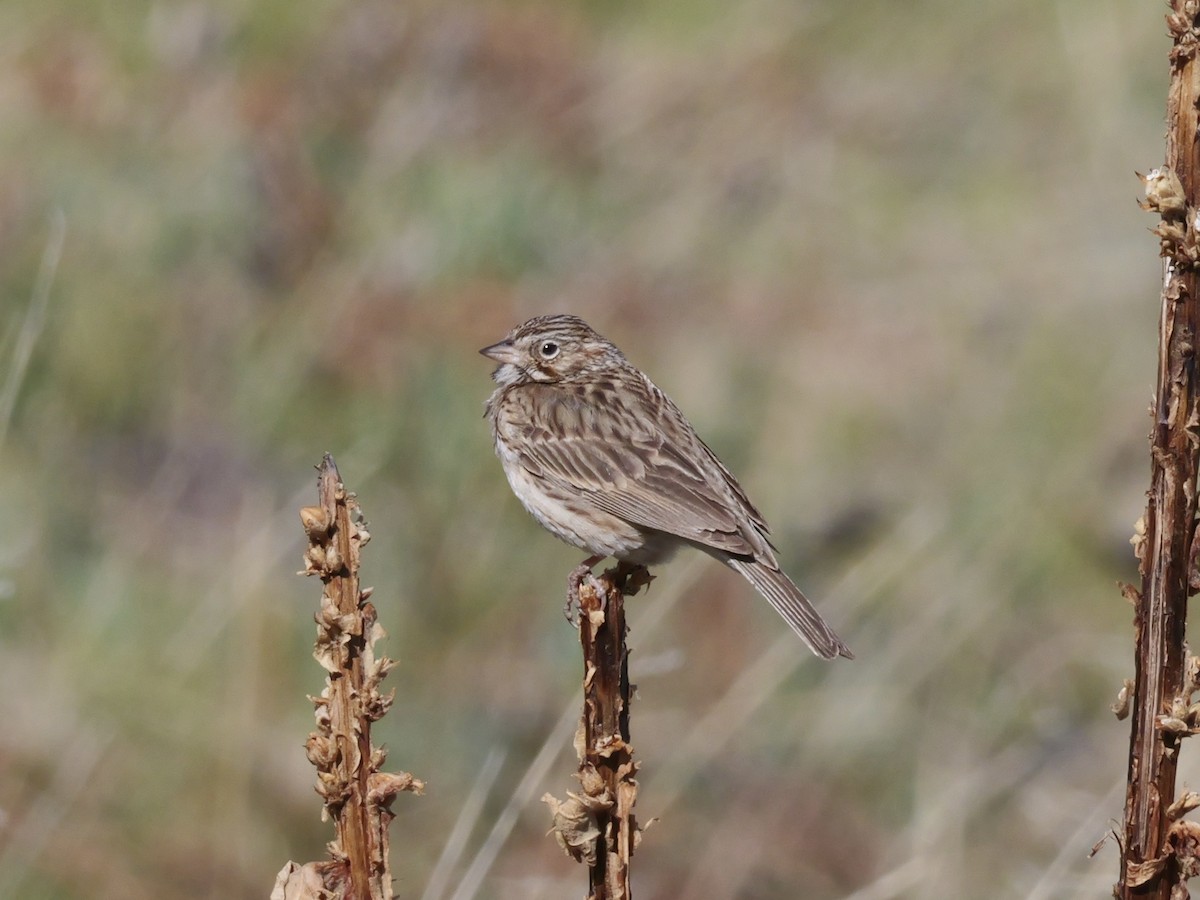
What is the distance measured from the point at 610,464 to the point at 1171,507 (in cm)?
337

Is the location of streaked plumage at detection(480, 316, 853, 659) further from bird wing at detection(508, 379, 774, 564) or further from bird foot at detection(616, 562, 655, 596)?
bird foot at detection(616, 562, 655, 596)

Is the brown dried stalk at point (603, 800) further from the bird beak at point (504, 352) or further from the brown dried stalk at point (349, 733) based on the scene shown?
the bird beak at point (504, 352)

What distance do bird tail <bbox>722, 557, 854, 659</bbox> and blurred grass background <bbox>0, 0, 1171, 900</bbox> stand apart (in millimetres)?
386

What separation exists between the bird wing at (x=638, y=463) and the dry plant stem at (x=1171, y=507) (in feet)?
8.95

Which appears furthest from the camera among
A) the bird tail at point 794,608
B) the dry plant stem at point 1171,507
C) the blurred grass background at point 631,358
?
the blurred grass background at point 631,358

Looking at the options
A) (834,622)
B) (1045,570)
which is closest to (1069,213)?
(1045,570)

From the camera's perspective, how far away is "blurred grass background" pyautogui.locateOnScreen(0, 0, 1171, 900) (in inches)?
234

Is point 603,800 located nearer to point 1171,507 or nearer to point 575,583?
point 1171,507

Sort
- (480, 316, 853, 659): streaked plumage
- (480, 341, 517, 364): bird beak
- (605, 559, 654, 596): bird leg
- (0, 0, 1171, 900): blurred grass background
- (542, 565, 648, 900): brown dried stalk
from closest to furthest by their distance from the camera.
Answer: (542, 565, 648, 900): brown dried stalk → (605, 559, 654, 596): bird leg → (480, 316, 853, 659): streaked plumage → (0, 0, 1171, 900): blurred grass background → (480, 341, 517, 364): bird beak

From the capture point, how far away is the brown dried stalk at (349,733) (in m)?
2.48

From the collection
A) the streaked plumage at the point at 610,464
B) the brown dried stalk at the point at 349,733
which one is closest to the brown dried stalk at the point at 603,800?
the brown dried stalk at the point at 349,733

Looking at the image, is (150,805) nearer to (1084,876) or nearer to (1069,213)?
(1084,876)

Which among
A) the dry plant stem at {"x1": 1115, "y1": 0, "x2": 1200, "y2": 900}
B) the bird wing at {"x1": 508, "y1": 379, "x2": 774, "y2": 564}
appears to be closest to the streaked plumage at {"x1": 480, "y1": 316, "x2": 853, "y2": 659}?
the bird wing at {"x1": 508, "y1": 379, "x2": 774, "y2": 564}

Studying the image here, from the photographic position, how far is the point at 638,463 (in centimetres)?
569
